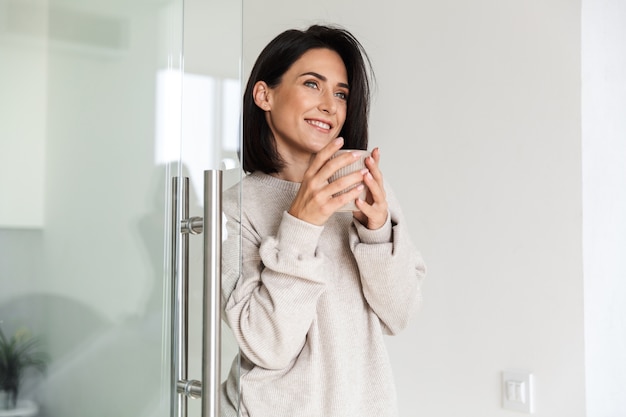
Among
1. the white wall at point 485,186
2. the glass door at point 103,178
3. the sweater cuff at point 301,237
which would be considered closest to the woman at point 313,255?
the sweater cuff at point 301,237

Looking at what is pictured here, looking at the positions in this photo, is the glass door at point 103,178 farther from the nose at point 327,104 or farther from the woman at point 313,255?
the nose at point 327,104

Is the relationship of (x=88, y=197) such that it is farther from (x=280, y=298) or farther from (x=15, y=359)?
(x=280, y=298)

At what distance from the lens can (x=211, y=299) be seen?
2.53 feet

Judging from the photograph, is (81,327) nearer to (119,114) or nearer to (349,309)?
(119,114)

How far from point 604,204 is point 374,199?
777 millimetres

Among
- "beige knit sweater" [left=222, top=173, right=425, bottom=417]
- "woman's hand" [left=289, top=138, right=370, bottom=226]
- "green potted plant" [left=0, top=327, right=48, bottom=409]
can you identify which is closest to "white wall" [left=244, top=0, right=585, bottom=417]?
"beige knit sweater" [left=222, top=173, right=425, bottom=417]

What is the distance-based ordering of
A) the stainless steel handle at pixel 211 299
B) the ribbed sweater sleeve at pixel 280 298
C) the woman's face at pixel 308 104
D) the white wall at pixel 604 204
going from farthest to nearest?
the white wall at pixel 604 204, the woman's face at pixel 308 104, the ribbed sweater sleeve at pixel 280 298, the stainless steel handle at pixel 211 299

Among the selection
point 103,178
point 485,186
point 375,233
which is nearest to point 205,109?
point 103,178

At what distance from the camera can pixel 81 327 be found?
698 mm

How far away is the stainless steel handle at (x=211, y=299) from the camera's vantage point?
77 cm

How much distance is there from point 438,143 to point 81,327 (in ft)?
4.13

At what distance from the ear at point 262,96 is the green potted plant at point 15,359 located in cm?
67

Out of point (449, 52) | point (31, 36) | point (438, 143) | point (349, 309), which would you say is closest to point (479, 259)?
point (438, 143)

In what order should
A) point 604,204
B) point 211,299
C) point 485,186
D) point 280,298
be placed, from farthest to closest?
point 485,186 < point 604,204 < point 280,298 < point 211,299
